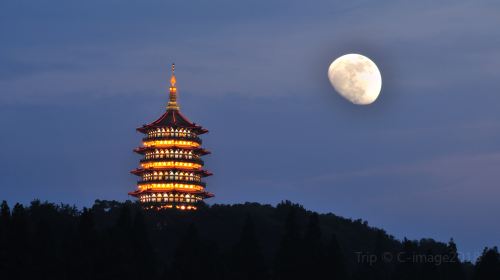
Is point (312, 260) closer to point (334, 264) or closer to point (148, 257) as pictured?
point (334, 264)

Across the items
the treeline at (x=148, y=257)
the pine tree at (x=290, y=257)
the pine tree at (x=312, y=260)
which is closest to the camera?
the treeline at (x=148, y=257)

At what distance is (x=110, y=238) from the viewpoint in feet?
439

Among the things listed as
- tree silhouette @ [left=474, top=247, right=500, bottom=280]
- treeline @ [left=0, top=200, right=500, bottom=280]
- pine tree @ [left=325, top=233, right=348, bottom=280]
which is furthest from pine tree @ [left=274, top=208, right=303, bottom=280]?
tree silhouette @ [left=474, top=247, right=500, bottom=280]

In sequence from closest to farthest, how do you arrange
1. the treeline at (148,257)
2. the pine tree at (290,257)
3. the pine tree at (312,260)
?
the treeline at (148,257) → the pine tree at (312,260) → the pine tree at (290,257)

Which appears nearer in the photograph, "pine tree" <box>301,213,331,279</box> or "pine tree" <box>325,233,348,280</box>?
"pine tree" <box>301,213,331,279</box>

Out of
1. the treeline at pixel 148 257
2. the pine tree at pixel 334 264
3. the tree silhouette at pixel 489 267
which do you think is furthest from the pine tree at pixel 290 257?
the tree silhouette at pixel 489 267

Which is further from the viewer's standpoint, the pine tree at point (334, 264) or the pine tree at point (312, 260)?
the pine tree at point (334, 264)

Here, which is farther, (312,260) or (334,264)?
(334,264)

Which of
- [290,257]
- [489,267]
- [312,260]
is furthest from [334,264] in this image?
[489,267]

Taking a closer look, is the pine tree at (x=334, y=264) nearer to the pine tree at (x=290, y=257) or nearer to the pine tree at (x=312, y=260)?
the pine tree at (x=312, y=260)

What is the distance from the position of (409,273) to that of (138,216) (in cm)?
2671

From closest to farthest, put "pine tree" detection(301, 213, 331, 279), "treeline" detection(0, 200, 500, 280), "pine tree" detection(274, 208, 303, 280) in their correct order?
"treeline" detection(0, 200, 500, 280)
"pine tree" detection(301, 213, 331, 279)
"pine tree" detection(274, 208, 303, 280)

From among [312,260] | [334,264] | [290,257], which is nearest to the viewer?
Result: [312,260]

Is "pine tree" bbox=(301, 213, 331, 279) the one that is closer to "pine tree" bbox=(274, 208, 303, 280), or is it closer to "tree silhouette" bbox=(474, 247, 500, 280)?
"pine tree" bbox=(274, 208, 303, 280)
